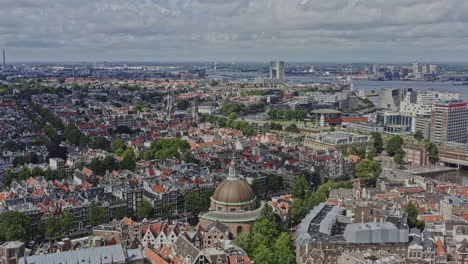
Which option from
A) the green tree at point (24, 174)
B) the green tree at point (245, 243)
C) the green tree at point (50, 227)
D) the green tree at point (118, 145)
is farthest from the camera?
the green tree at point (118, 145)

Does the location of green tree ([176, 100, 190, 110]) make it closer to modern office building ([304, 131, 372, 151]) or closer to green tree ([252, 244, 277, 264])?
modern office building ([304, 131, 372, 151])

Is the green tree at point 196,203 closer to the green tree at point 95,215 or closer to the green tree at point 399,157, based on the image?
the green tree at point 95,215

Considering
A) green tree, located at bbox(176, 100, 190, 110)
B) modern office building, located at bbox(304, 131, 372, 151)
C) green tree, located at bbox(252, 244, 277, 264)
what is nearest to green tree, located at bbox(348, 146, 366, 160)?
modern office building, located at bbox(304, 131, 372, 151)

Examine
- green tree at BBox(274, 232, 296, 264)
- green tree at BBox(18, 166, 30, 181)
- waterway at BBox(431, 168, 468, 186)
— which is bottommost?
waterway at BBox(431, 168, 468, 186)

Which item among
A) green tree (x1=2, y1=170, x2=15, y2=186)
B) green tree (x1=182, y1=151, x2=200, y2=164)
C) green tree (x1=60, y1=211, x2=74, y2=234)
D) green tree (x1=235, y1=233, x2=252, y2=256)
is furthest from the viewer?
green tree (x1=182, y1=151, x2=200, y2=164)

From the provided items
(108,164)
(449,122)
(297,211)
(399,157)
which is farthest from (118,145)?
(449,122)

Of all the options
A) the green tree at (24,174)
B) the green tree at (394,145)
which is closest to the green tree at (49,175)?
the green tree at (24,174)

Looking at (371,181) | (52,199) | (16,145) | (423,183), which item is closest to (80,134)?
(16,145)
